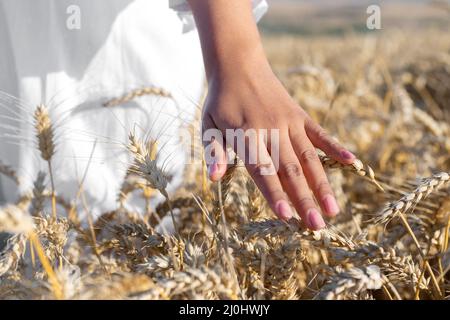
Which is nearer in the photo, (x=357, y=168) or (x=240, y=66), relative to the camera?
(x=357, y=168)

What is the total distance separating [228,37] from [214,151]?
22cm

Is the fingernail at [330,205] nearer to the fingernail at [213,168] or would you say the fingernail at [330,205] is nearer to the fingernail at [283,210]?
the fingernail at [283,210]

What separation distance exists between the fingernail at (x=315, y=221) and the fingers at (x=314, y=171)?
0.19ft

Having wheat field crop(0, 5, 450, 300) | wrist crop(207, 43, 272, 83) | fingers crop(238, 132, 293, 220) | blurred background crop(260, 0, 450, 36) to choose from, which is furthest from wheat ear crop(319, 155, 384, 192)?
blurred background crop(260, 0, 450, 36)

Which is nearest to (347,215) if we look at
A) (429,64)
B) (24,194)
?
(24,194)

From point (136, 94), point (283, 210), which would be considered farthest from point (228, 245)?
point (136, 94)

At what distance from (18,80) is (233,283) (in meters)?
0.93

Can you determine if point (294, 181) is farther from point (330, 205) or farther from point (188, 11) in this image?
point (188, 11)

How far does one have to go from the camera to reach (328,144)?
99cm

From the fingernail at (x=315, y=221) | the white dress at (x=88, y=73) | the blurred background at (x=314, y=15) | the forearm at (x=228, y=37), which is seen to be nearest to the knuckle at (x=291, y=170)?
the fingernail at (x=315, y=221)

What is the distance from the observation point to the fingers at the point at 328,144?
0.93 meters

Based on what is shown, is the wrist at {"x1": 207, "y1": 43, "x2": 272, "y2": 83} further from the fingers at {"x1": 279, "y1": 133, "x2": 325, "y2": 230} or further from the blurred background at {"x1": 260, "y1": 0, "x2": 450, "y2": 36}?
the blurred background at {"x1": 260, "y1": 0, "x2": 450, "y2": 36}

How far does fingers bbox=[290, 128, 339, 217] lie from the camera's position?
0.94m

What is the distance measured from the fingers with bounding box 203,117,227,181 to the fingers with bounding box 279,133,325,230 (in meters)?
0.10
